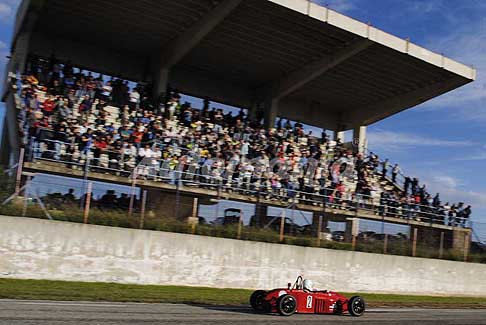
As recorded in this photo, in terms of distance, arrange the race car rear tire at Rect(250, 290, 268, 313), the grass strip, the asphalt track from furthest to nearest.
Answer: the grass strip → the race car rear tire at Rect(250, 290, 268, 313) → the asphalt track

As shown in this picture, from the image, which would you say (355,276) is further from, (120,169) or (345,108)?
(345,108)

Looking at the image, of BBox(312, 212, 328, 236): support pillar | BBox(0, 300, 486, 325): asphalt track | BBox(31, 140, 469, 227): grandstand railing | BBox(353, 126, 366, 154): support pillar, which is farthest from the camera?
BBox(353, 126, 366, 154): support pillar

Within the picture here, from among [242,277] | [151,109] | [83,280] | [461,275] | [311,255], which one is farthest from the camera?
[151,109]

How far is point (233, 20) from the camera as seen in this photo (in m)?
31.5

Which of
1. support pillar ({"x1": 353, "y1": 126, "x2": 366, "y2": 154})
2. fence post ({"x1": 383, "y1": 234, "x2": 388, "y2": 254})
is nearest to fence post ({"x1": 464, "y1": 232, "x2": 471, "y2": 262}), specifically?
fence post ({"x1": 383, "y1": 234, "x2": 388, "y2": 254})

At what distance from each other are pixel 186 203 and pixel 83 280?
5.01 metres

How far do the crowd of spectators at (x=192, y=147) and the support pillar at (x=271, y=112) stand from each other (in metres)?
0.71

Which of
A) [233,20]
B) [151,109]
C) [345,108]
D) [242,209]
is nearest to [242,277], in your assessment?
[242,209]

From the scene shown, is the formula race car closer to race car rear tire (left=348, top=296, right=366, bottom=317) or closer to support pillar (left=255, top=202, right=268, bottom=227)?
race car rear tire (left=348, top=296, right=366, bottom=317)

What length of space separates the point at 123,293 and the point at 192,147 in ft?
38.0

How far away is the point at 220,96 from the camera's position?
131 feet

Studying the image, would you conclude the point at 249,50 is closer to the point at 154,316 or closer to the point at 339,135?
the point at 339,135

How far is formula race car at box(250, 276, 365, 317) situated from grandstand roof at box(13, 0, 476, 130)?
1725cm

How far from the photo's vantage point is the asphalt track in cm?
1138
